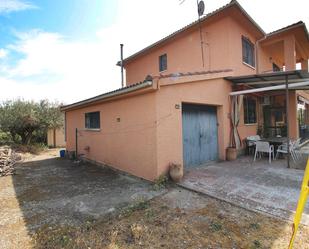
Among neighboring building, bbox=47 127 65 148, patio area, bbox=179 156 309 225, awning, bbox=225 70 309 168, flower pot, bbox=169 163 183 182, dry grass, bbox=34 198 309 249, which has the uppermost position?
awning, bbox=225 70 309 168

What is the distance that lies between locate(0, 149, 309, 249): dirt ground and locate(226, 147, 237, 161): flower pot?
14.8 ft

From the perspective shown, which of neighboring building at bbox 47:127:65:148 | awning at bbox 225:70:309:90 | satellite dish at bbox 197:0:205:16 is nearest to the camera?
awning at bbox 225:70:309:90

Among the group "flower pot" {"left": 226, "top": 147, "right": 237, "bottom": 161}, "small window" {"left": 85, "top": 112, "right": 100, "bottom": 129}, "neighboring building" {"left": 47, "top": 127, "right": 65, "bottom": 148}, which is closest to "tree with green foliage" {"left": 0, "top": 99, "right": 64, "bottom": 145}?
"neighboring building" {"left": 47, "top": 127, "right": 65, "bottom": 148}

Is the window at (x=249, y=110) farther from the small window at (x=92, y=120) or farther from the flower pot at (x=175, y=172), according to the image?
the small window at (x=92, y=120)

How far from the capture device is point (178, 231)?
383cm

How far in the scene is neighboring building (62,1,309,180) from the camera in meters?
6.76

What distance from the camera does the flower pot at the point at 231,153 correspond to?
9.44 meters

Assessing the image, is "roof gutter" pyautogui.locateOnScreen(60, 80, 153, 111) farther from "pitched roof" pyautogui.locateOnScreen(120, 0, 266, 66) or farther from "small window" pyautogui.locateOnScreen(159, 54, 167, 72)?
"pitched roof" pyautogui.locateOnScreen(120, 0, 266, 66)

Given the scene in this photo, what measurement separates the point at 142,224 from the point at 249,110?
10.5m

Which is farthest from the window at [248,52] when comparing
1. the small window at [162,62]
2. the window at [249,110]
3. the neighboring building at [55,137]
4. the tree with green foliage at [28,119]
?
the neighboring building at [55,137]

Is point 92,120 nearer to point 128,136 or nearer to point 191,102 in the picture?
point 128,136

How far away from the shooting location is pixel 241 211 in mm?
4547

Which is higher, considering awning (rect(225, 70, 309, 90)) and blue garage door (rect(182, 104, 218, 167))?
awning (rect(225, 70, 309, 90))

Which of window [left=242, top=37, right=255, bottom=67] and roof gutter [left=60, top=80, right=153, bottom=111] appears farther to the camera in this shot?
window [left=242, top=37, right=255, bottom=67]
